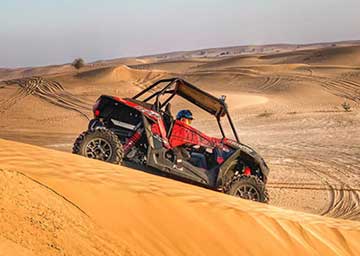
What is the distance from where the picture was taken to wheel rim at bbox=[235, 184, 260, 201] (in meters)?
7.14

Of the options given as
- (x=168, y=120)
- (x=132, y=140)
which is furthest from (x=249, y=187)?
(x=132, y=140)

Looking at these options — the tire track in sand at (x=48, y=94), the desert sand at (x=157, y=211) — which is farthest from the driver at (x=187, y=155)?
the tire track in sand at (x=48, y=94)

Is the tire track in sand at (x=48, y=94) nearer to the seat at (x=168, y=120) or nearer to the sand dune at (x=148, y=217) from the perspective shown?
the seat at (x=168, y=120)

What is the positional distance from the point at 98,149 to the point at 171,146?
0.99 meters

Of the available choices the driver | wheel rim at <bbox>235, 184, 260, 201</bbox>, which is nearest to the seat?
the driver

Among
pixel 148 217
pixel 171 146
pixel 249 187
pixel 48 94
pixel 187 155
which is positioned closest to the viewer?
pixel 148 217

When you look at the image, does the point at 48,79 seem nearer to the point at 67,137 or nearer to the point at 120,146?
the point at 67,137

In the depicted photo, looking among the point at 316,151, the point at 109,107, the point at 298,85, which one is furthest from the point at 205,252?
the point at 298,85

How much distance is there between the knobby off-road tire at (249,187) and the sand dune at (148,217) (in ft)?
5.59

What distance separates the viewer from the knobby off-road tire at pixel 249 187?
7.12 metres

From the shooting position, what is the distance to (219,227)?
4387mm

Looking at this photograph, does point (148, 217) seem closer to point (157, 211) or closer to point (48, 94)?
point (157, 211)

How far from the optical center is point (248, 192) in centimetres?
717

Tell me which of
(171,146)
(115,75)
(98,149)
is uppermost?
(115,75)
